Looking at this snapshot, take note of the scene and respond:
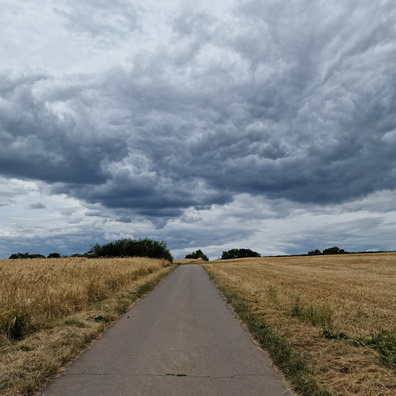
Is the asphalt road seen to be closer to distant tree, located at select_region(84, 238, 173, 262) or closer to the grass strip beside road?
the grass strip beside road

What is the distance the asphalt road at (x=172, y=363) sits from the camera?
5332mm

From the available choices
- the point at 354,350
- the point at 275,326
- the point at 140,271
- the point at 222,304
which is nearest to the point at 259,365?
the point at 354,350

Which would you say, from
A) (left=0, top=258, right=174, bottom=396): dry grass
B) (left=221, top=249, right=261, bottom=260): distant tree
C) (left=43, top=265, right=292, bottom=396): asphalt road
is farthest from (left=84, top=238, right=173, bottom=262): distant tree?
(left=43, top=265, right=292, bottom=396): asphalt road

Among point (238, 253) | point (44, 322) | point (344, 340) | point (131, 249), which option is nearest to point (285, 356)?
point (344, 340)

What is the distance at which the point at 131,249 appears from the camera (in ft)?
300

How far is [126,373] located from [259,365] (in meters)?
2.38

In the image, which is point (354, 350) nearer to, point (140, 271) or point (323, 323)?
point (323, 323)

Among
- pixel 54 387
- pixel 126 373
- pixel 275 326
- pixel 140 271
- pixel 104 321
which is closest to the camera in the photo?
pixel 54 387

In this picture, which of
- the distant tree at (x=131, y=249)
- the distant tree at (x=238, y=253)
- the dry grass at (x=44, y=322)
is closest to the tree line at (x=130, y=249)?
the distant tree at (x=131, y=249)

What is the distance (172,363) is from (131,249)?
286ft

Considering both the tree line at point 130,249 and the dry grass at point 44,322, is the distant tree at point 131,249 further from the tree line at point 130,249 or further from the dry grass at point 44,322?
the dry grass at point 44,322

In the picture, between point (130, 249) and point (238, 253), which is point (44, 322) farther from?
point (238, 253)

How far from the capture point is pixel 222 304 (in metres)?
14.5

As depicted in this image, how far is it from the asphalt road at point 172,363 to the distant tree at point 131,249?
82259mm
